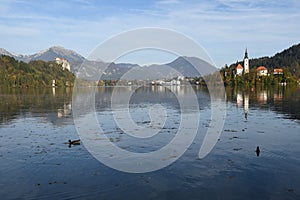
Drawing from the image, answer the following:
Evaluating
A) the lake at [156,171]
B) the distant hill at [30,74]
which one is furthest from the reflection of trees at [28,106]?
the distant hill at [30,74]

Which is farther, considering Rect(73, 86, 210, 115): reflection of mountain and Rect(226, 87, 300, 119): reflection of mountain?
Rect(73, 86, 210, 115): reflection of mountain

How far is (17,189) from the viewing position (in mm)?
11461

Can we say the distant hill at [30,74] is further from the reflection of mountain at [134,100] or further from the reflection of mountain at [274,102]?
the reflection of mountain at [274,102]

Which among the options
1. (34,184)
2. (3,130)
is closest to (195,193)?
(34,184)

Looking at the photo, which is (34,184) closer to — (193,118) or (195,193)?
(195,193)

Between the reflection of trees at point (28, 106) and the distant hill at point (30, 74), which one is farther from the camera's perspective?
the distant hill at point (30, 74)

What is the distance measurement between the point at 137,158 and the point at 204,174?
13.4 feet

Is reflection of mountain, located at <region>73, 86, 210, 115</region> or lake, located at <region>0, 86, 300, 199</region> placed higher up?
reflection of mountain, located at <region>73, 86, 210, 115</region>

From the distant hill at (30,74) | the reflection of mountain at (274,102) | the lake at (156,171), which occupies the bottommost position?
the lake at (156,171)

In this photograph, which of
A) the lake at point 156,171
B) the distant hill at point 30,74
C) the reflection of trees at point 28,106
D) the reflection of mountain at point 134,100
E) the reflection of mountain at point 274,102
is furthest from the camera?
the distant hill at point 30,74

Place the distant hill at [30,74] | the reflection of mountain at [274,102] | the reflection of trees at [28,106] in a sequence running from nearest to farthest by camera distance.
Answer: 1. the reflection of trees at [28,106]
2. the reflection of mountain at [274,102]
3. the distant hill at [30,74]

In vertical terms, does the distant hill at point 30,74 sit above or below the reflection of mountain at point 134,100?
above

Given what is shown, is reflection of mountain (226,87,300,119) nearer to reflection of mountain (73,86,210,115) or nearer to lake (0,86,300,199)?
reflection of mountain (73,86,210,115)

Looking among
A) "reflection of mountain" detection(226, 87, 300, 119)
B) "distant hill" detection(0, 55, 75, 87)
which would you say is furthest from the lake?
"distant hill" detection(0, 55, 75, 87)
